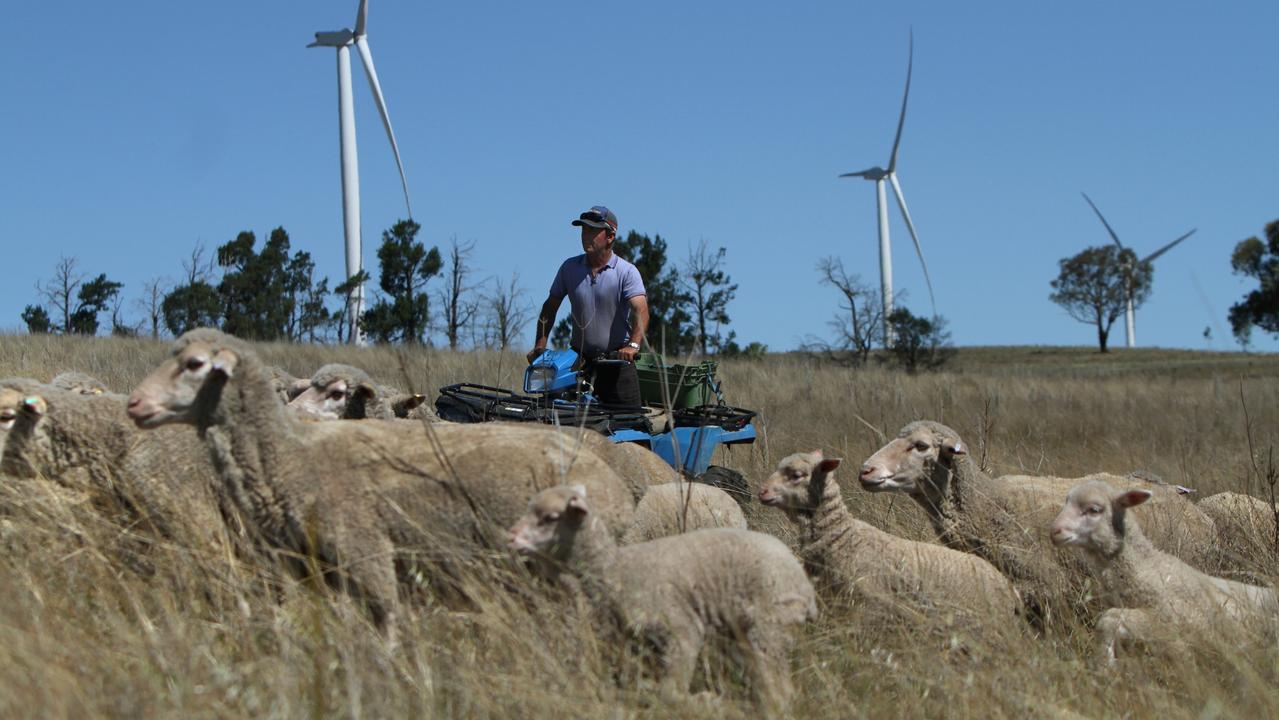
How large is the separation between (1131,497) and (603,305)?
4.70 m

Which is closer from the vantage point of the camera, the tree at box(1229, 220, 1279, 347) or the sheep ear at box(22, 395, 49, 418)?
the sheep ear at box(22, 395, 49, 418)

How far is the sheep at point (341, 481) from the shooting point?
15.5 ft

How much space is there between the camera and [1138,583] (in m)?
5.97

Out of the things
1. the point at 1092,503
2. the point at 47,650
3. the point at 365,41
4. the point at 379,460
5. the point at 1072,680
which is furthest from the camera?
the point at 365,41

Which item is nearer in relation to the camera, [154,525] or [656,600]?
[656,600]

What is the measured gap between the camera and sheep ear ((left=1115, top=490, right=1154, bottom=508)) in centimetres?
579

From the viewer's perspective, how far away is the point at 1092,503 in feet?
19.4

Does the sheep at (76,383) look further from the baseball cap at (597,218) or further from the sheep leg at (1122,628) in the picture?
the sheep leg at (1122,628)

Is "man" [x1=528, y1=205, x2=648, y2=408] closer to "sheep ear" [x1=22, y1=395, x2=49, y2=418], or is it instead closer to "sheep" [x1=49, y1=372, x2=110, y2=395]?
"sheep" [x1=49, y1=372, x2=110, y2=395]

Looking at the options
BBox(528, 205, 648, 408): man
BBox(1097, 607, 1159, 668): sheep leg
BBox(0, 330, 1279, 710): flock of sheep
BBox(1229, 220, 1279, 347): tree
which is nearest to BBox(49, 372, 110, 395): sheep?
BBox(0, 330, 1279, 710): flock of sheep

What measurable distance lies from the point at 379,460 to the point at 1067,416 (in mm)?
16620

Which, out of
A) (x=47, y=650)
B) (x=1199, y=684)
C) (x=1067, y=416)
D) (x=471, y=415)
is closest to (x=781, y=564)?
(x=1199, y=684)

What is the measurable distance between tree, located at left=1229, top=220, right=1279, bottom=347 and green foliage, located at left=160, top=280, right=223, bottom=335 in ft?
158

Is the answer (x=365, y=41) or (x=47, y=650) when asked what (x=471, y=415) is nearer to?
(x=47, y=650)
